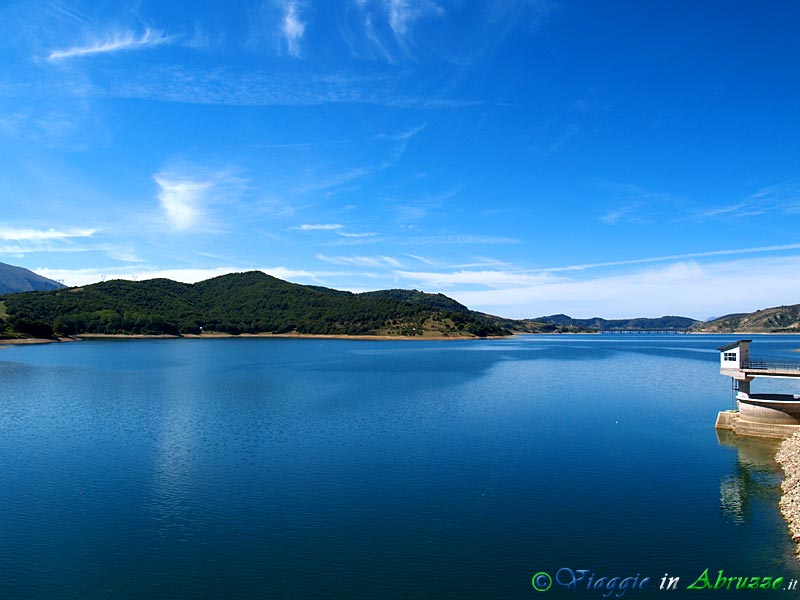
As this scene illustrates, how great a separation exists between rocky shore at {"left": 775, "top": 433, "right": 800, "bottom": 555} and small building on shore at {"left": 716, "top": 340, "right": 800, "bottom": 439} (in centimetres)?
234

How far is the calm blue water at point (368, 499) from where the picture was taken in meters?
20.7

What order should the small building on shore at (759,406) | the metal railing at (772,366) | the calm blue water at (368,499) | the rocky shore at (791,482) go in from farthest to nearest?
the metal railing at (772,366) < the small building on shore at (759,406) < the rocky shore at (791,482) < the calm blue water at (368,499)

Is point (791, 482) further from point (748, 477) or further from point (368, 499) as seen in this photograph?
point (368, 499)

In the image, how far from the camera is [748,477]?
109 ft

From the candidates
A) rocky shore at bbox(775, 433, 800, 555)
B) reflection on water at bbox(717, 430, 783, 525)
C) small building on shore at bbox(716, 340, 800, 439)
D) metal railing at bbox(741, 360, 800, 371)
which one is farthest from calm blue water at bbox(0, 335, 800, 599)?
metal railing at bbox(741, 360, 800, 371)

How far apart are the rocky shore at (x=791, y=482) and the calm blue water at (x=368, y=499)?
812mm

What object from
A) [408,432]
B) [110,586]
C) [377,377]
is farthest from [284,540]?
[377,377]

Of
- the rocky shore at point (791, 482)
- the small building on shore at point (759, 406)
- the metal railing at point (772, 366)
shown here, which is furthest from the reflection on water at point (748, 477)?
the metal railing at point (772, 366)

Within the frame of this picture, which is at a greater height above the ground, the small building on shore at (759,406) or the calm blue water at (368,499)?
the small building on shore at (759,406)

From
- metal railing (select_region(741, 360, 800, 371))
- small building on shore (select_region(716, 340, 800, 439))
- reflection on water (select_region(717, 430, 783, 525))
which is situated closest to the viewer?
reflection on water (select_region(717, 430, 783, 525))

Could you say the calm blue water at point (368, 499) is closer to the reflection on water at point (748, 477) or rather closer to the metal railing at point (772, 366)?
the reflection on water at point (748, 477)

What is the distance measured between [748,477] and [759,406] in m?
14.1

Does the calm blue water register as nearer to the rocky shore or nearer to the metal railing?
the rocky shore

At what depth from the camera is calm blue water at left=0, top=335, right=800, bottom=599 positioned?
Answer: 2070 centimetres
